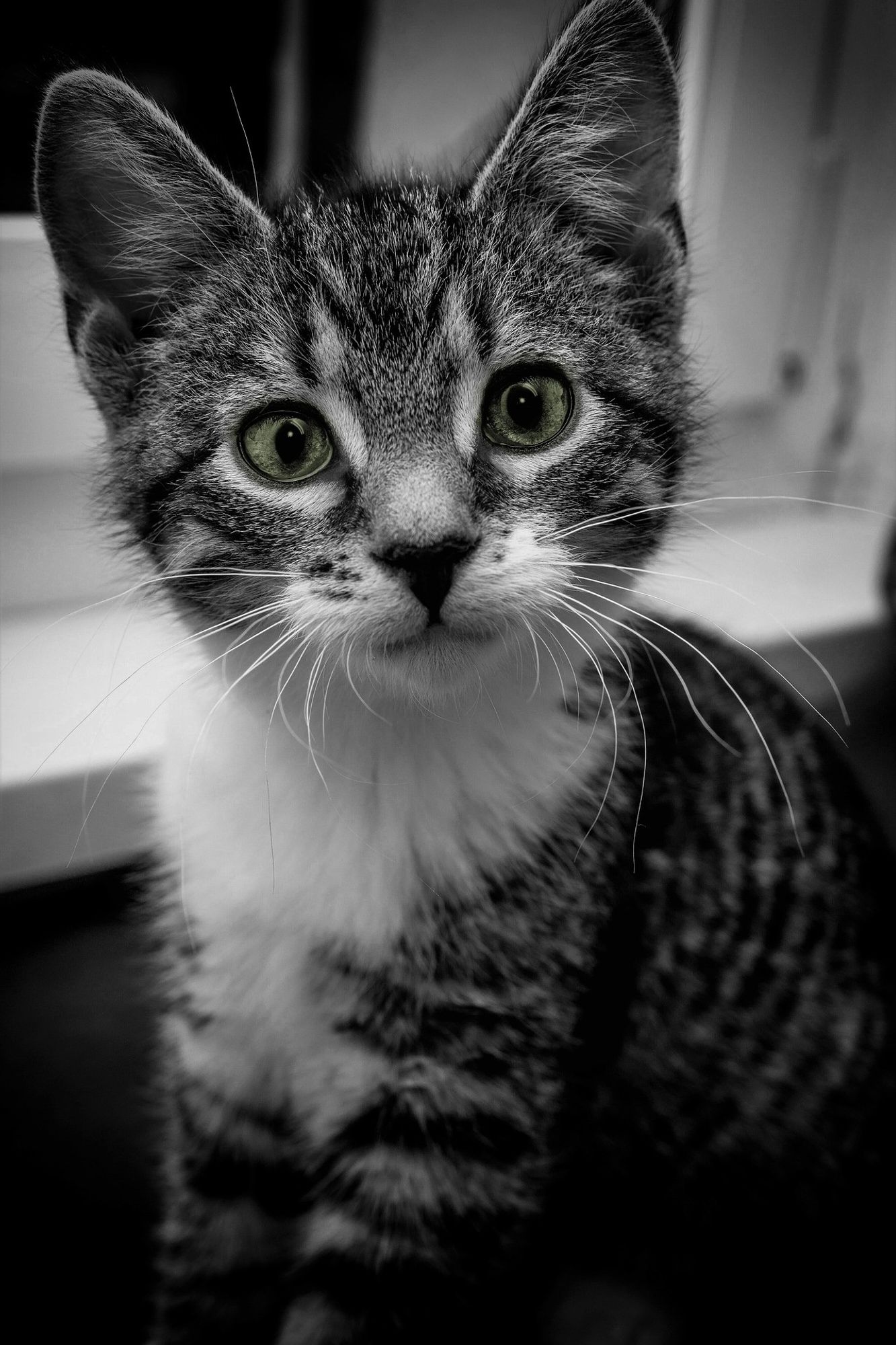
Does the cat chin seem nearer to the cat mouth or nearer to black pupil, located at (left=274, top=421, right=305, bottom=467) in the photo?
the cat mouth

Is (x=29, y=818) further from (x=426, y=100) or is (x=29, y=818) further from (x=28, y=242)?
(x=426, y=100)

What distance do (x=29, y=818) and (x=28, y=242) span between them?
0.37 meters

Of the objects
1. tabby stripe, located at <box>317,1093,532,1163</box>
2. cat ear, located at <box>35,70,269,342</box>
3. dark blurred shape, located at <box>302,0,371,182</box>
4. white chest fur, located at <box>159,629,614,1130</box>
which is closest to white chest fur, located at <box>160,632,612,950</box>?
white chest fur, located at <box>159,629,614,1130</box>

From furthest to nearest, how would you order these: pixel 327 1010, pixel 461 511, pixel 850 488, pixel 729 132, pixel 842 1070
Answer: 1. pixel 850 488
2. pixel 729 132
3. pixel 842 1070
4. pixel 327 1010
5. pixel 461 511

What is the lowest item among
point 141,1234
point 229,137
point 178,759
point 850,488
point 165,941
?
point 141,1234

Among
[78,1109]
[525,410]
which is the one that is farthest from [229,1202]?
[525,410]

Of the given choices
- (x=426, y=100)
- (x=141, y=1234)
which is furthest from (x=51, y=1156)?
(x=426, y=100)

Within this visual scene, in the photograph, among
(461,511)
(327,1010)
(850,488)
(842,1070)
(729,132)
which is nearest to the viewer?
(461,511)

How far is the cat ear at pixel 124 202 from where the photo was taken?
0.49 metres

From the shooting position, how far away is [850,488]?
1.28 m

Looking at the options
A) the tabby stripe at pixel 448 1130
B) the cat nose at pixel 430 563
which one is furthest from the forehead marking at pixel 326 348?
the tabby stripe at pixel 448 1130

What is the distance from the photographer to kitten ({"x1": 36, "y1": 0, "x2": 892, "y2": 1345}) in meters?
0.53

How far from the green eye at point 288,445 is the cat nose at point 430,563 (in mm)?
81

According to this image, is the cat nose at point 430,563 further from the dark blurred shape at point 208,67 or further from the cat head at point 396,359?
the dark blurred shape at point 208,67
